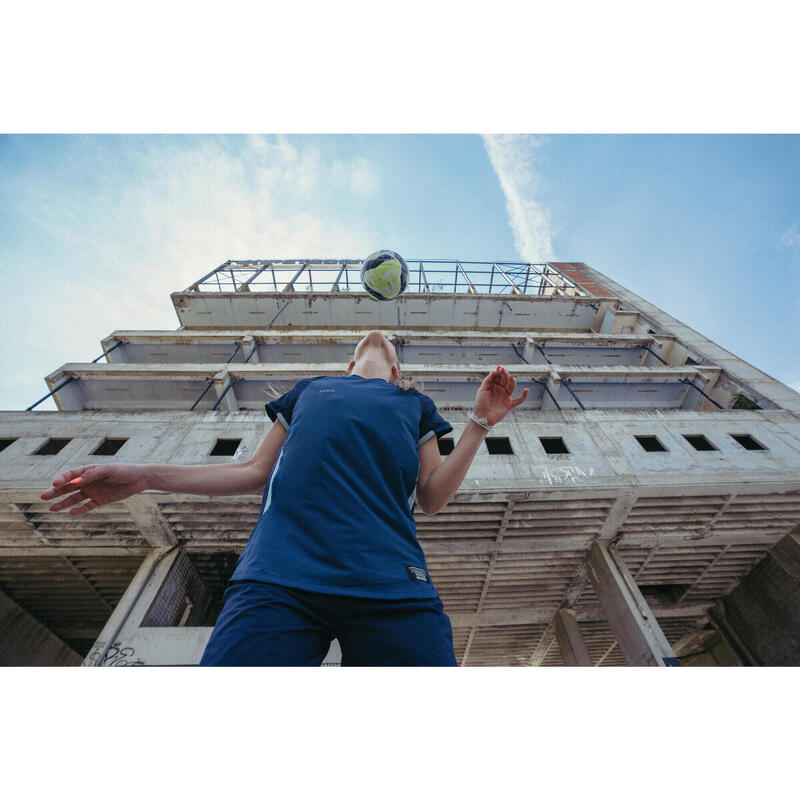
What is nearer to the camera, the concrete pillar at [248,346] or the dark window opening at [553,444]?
the dark window opening at [553,444]

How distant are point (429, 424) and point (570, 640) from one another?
986 centimetres

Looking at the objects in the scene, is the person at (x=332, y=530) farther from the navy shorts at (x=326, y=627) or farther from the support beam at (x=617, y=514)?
the support beam at (x=617, y=514)

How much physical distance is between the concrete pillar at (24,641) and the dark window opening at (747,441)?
18086 mm

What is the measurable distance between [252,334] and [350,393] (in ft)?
38.8

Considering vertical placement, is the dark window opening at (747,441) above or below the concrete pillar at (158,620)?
above

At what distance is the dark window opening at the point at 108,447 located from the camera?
7645 mm

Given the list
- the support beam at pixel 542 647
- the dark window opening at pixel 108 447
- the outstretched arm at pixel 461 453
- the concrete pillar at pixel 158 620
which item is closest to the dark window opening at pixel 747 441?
the support beam at pixel 542 647

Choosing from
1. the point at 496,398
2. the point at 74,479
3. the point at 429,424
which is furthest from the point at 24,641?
the point at 496,398

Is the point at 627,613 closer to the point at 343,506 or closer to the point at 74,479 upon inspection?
the point at 343,506

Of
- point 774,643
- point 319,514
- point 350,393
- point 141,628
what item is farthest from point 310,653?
point 774,643

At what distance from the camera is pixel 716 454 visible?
25.1ft

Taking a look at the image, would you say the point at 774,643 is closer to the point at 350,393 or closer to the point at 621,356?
the point at 621,356

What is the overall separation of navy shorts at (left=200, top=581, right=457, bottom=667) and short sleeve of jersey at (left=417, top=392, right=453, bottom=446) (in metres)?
1.23

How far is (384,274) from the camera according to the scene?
15.2ft
